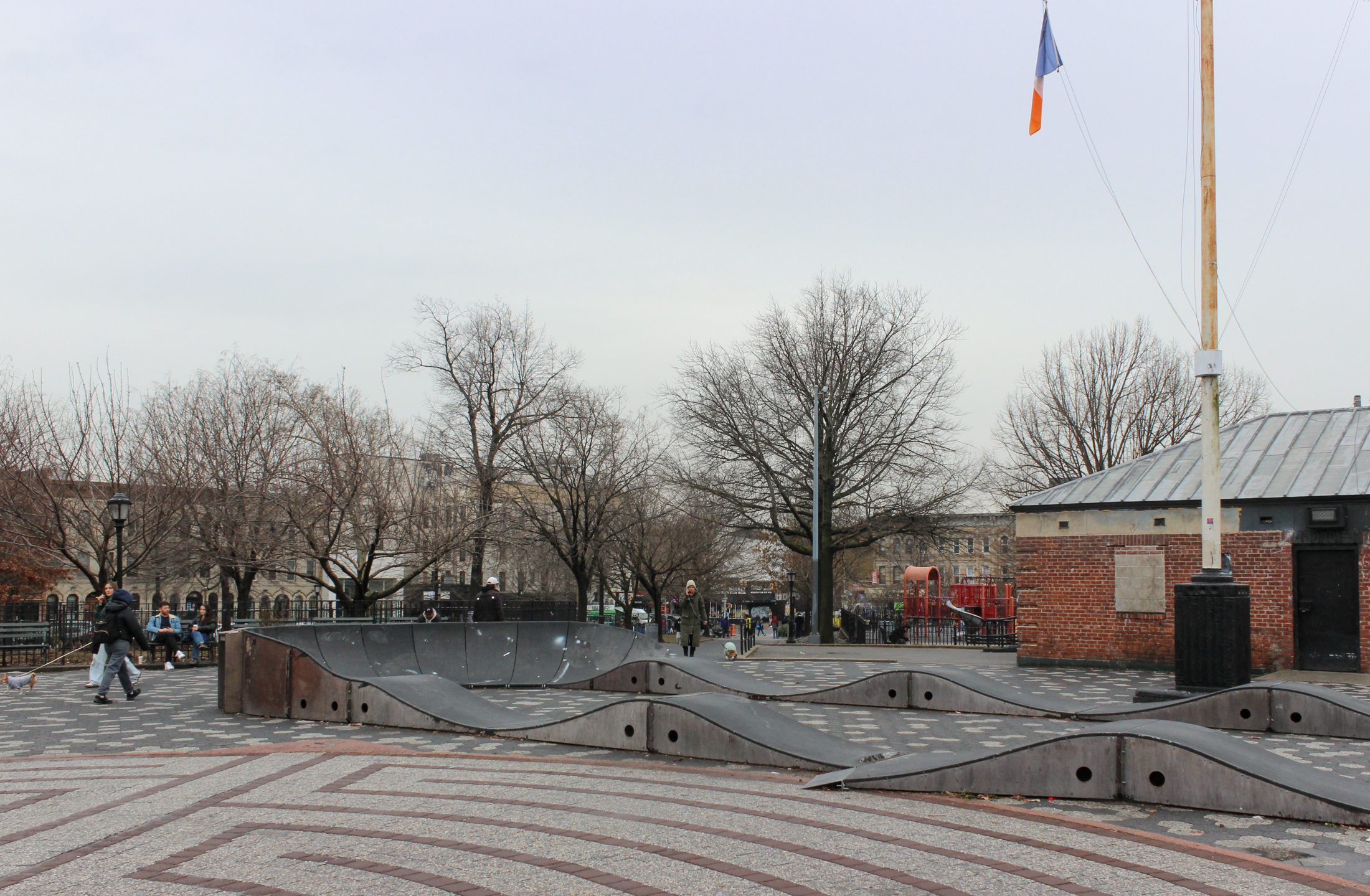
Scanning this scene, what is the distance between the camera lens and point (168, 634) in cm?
2027

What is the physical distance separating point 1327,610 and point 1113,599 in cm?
343

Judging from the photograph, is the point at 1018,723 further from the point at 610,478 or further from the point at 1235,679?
the point at 610,478

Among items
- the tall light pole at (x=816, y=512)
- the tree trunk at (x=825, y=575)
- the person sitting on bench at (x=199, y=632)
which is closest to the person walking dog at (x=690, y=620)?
the person sitting on bench at (x=199, y=632)

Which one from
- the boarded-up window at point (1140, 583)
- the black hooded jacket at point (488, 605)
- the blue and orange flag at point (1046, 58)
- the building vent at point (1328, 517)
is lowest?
the black hooded jacket at point (488, 605)

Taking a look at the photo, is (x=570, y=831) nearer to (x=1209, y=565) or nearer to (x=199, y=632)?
(x=1209, y=565)

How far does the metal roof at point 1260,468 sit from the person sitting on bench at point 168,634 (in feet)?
53.9

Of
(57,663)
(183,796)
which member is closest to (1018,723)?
(183,796)

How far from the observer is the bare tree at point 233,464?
29.5 metres

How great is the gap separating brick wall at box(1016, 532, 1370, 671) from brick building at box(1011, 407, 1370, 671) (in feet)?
0.07

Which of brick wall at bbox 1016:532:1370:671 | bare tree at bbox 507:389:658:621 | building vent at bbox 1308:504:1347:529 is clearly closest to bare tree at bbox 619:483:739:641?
bare tree at bbox 507:389:658:621

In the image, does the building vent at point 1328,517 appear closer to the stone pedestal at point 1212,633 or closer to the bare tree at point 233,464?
the stone pedestal at point 1212,633

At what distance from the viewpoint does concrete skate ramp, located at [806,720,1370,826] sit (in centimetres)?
701

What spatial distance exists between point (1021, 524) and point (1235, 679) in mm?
8576

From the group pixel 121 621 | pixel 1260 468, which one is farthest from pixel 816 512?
pixel 121 621
